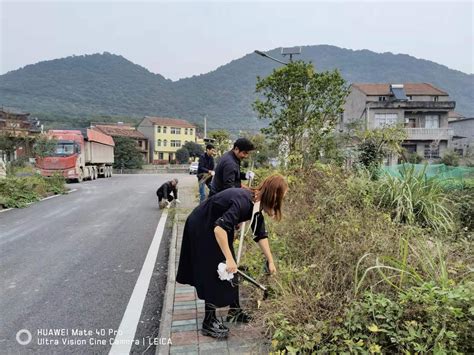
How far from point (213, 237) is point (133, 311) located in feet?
5.12

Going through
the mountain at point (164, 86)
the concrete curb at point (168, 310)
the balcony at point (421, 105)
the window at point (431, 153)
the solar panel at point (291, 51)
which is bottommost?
the concrete curb at point (168, 310)

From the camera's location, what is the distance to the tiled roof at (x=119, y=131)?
185 ft

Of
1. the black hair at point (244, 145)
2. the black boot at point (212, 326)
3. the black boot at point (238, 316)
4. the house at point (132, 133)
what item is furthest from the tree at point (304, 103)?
the house at point (132, 133)

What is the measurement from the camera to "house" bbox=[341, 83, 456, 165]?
32656 mm

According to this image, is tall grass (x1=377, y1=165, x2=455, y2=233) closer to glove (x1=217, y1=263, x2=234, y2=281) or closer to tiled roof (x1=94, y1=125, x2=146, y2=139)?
glove (x1=217, y1=263, x2=234, y2=281)

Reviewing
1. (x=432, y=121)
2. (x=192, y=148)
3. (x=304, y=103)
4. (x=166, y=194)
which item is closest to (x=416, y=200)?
(x=304, y=103)

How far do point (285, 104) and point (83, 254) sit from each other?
7.35m

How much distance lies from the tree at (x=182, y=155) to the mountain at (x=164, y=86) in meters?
9.96

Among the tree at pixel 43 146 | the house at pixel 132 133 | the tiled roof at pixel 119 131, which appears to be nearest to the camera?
the tree at pixel 43 146

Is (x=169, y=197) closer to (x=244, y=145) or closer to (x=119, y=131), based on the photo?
(x=244, y=145)

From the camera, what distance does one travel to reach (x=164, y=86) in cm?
11044

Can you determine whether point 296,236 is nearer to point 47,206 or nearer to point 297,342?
point 297,342

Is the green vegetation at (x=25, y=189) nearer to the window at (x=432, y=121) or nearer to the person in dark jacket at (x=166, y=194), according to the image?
the person in dark jacket at (x=166, y=194)

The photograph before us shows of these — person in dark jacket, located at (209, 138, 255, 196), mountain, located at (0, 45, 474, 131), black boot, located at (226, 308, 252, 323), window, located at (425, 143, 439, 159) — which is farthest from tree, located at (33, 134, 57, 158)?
mountain, located at (0, 45, 474, 131)
